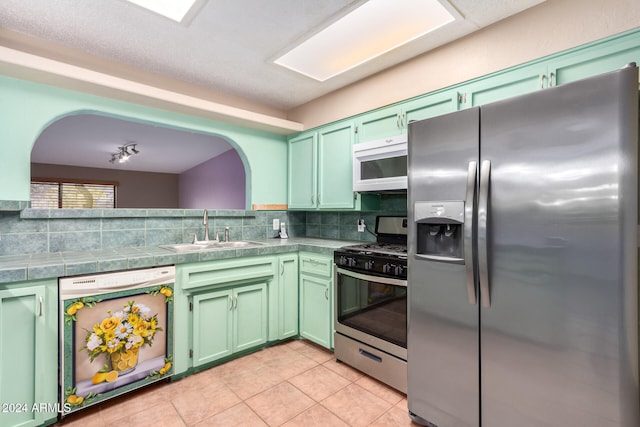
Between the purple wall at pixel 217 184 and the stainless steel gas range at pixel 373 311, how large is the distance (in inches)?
134

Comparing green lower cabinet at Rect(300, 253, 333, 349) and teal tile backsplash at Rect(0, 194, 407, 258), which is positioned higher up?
teal tile backsplash at Rect(0, 194, 407, 258)

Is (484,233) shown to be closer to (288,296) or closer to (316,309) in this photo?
(316,309)

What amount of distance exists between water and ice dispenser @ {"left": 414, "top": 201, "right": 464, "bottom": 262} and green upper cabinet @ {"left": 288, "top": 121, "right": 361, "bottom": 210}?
3.44ft

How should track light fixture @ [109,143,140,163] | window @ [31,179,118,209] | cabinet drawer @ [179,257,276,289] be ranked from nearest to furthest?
cabinet drawer @ [179,257,276,289] < track light fixture @ [109,143,140,163] < window @ [31,179,118,209]

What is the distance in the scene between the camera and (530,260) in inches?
52.2

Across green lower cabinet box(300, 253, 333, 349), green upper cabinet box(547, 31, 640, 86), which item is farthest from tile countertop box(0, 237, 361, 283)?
green upper cabinet box(547, 31, 640, 86)

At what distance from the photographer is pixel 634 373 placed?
1.13 m

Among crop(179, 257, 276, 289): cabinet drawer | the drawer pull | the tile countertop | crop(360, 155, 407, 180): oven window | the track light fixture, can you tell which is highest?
the track light fixture

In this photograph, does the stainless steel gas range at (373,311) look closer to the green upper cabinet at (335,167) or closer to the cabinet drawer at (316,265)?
the cabinet drawer at (316,265)

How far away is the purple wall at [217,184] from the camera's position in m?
5.48

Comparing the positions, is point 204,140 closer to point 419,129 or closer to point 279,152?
point 279,152

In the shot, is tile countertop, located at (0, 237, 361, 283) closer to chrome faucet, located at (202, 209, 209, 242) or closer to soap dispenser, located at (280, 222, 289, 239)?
chrome faucet, located at (202, 209, 209, 242)

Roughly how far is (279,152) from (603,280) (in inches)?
116

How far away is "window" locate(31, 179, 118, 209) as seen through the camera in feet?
21.0
